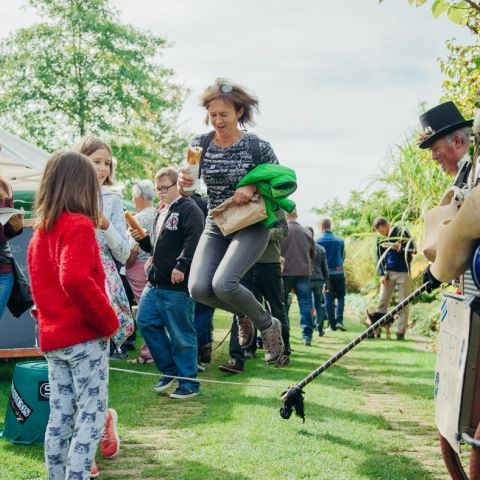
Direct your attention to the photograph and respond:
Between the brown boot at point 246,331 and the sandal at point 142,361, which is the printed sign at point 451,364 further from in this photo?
the sandal at point 142,361

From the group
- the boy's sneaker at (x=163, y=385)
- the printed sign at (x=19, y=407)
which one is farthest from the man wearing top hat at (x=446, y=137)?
the boy's sneaker at (x=163, y=385)

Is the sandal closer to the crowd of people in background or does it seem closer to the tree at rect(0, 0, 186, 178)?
the crowd of people in background

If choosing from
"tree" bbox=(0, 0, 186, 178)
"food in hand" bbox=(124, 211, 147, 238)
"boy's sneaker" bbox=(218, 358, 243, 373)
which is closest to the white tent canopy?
"boy's sneaker" bbox=(218, 358, 243, 373)

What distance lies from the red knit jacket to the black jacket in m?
3.31

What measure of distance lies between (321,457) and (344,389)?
9.51 feet

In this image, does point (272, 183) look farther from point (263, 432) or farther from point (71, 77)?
point (71, 77)

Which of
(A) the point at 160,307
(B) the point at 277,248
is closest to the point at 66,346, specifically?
(A) the point at 160,307

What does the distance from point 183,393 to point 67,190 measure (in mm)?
3644

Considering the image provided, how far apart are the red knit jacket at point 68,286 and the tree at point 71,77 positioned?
101ft

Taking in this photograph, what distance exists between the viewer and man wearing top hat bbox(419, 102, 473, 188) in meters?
4.16

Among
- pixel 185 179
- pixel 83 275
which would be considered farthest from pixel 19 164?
pixel 83 275

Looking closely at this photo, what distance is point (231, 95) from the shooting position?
207 inches

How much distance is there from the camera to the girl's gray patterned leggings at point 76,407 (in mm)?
3635

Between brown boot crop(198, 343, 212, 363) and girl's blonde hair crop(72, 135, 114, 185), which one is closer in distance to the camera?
girl's blonde hair crop(72, 135, 114, 185)
